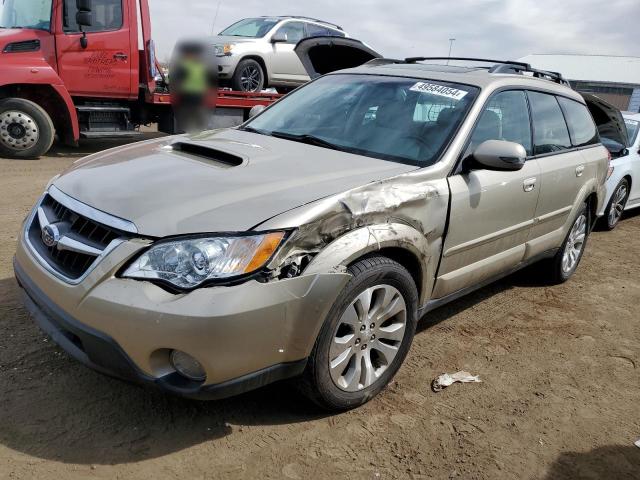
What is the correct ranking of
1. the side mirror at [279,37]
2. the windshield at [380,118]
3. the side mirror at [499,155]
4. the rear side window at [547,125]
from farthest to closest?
the side mirror at [279,37], the rear side window at [547,125], the windshield at [380,118], the side mirror at [499,155]

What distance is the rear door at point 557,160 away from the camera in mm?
3975

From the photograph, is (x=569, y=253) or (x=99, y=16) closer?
(x=569, y=253)

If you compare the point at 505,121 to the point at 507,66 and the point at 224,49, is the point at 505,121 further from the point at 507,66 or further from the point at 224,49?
the point at 224,49

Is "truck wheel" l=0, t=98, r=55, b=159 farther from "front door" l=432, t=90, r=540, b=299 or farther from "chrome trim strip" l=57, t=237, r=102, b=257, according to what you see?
"front door" l=432, t=90, r=540, b=299

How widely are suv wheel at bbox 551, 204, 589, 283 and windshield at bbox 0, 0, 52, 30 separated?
7.78m

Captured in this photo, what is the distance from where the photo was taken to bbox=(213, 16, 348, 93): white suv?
1038 centimetres

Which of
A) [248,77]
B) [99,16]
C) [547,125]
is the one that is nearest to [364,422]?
[547,125]

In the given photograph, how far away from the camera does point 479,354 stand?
3.55 m

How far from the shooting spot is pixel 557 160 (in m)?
4.10

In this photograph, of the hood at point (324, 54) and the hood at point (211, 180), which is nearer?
the hood at point (211, 180)

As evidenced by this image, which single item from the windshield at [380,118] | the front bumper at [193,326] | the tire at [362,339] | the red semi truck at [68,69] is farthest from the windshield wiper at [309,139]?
the red semi truck at [68,69]

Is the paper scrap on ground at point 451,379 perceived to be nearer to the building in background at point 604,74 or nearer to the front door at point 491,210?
the front door at point 491,210

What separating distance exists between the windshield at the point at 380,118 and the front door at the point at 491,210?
20 centimetres

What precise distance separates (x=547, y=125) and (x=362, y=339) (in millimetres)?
2425
